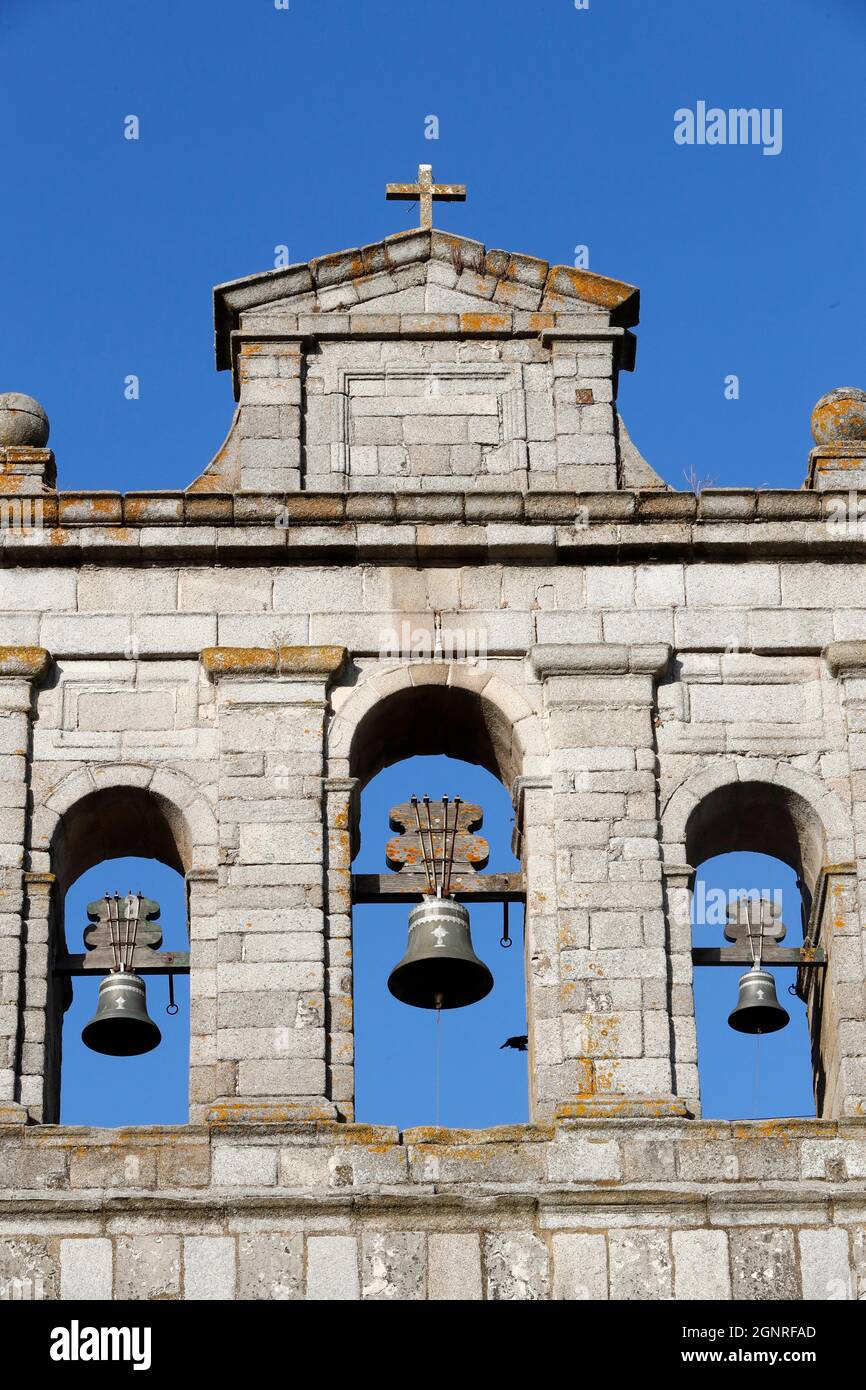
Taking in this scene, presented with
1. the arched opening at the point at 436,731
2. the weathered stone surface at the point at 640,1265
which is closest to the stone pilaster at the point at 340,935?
the arched opening at the point at 436,731

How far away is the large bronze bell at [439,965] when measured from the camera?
945 inches

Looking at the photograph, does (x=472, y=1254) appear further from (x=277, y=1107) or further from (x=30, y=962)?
(x=30, y=962)

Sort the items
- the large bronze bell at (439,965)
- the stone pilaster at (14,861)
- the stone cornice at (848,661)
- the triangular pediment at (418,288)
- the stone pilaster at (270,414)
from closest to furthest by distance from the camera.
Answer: the stone pilaster at (14,861) < the large bronze bell at (439,965) < the stone cornice at (848,661) < the stone pilaster at (270,414) < the triangular pediment at (418,288)

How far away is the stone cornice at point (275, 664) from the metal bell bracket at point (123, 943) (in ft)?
4.47

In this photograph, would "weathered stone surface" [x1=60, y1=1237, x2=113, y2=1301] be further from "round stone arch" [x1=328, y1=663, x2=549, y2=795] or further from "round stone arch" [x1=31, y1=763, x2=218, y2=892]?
"round stone arch" [x1=328, y1=663, x2=549, y2=795]

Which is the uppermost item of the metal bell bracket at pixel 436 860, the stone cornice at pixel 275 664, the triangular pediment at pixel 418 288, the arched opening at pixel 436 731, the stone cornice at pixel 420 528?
the triangular pediment at pixel 418 288

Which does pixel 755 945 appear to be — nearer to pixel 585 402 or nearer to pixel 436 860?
pixel 436 860

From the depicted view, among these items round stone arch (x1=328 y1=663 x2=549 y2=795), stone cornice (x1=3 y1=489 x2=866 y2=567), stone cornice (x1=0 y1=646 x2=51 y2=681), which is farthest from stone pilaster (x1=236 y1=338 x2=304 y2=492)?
stone cornice (x1=0 y1=646 x2=51 y2=681)

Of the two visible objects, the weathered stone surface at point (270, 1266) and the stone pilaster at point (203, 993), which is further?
the stone pilaster at point (203, 993)

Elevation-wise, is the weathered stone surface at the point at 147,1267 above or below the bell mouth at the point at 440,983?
below

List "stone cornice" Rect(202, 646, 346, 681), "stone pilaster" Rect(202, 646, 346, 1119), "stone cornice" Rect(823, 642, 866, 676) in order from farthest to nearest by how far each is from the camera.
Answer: "stone cornice" Rect(823, 642, 866, 676) < "stone cornice" Rect(202, 646, 346, 681) < "stone pilaster" Rect(202, 646, 346, 1119)

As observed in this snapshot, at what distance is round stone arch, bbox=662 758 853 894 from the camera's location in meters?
24.4

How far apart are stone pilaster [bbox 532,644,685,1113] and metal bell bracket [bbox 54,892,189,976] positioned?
2.22 m

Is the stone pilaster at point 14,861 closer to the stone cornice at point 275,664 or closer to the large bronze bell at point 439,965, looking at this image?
the stone cornice at point 275,664
